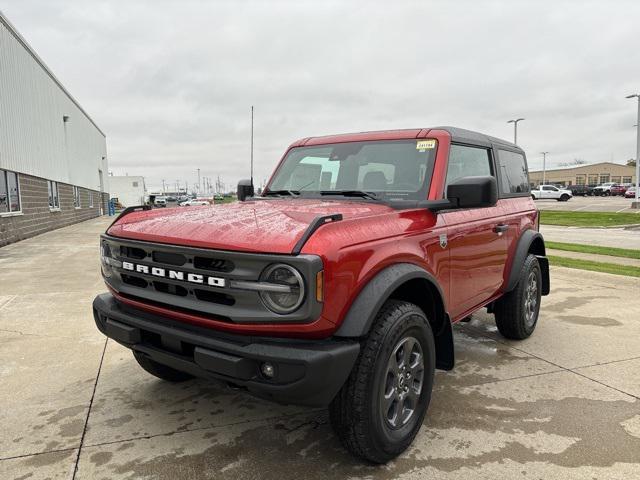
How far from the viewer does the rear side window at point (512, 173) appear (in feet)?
14.3

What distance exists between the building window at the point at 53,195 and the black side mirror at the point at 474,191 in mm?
21177

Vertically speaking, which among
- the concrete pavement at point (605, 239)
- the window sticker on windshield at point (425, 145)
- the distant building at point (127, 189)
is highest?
the distant building at point (127, 189)

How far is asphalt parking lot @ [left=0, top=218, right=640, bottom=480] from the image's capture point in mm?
2535

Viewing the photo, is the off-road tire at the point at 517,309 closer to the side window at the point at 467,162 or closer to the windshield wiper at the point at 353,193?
the side window at the point at 467,162

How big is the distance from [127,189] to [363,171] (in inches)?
2837

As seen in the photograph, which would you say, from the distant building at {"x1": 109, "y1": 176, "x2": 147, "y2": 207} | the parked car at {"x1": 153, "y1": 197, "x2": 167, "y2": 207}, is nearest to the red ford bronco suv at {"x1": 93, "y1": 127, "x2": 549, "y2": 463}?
the parked car at {"x1": 153, "y1": 197, "x2": 167, "y2": 207}

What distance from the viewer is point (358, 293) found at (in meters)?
2.35

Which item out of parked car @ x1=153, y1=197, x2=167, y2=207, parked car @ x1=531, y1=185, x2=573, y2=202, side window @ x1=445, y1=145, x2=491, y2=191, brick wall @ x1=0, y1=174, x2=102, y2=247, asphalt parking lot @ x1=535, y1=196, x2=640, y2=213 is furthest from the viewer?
parked car @ x1=531, y1=185, x2=573, y2=202

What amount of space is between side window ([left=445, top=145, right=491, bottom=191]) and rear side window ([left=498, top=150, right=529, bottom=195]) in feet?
0.95

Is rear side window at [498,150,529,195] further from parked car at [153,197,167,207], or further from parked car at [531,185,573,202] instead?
parked car at [531,185,573,202]

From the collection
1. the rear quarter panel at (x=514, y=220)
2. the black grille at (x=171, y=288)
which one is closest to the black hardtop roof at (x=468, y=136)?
the rear quarter panel at (x=514, y=220)

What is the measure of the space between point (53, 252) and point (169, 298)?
10.9 metres

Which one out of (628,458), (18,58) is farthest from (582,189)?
(628,458)

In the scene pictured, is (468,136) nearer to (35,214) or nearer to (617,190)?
(35,214)
